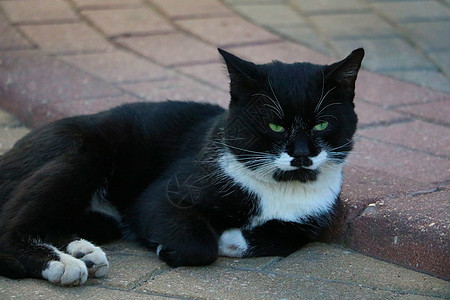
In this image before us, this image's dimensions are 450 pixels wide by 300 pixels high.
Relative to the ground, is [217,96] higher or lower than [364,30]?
lower

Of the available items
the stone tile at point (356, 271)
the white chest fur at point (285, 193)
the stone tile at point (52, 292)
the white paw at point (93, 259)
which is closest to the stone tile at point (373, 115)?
the white chest fur at point (285, 193)

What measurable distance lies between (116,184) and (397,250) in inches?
48.4

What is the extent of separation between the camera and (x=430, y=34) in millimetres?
5938

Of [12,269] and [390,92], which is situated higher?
[390,92]

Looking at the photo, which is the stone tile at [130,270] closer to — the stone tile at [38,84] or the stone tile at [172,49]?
the stone tile at [38,84]

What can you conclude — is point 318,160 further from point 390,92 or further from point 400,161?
point 390,92

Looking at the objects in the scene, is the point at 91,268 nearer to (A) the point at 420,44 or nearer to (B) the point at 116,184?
(B) the point at 116,184

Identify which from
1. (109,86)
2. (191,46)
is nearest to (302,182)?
(109,86)

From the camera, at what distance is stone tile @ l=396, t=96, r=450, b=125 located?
15.3 feet

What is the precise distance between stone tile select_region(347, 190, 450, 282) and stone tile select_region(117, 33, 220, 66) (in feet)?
7.54

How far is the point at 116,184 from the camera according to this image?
3398 mm

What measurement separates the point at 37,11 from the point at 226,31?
1497mm

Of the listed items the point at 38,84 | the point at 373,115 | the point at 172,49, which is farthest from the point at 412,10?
the point at 38,84

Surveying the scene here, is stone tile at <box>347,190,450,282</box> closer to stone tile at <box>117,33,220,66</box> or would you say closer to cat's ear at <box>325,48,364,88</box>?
cat's ear at <box>325,48,364,88</box>
